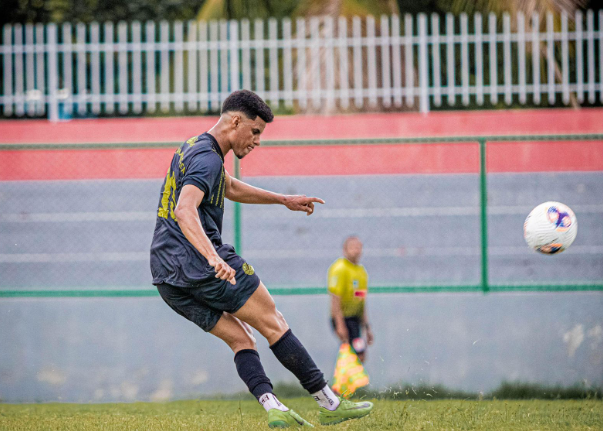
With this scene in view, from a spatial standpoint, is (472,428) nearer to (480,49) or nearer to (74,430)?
(74,430)

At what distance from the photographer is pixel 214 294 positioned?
4.28 metres

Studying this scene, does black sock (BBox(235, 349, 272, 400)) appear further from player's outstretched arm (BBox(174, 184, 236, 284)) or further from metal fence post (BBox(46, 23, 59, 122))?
metal fence post (BBox(46, 23, 59, 122))

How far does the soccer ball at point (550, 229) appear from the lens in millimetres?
5516

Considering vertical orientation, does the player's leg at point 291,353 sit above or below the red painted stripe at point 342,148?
below

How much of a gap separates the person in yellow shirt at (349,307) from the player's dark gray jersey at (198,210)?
2.66 metres

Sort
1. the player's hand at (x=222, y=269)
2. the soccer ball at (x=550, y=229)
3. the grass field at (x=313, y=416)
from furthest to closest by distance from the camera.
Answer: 1. the soccer ball at (x=550, y=229)
2. the grass field at (x=313, y=416)
3. the player's hand at (x=222, y=269)

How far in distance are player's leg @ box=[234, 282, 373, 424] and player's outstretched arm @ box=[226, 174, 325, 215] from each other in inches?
26.9

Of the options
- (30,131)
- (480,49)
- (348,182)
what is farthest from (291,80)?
(30,131)

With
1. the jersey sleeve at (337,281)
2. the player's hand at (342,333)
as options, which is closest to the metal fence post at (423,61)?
the jersey sleeve at (337,281)

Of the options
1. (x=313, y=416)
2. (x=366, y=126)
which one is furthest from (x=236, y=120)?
(x=366, y=126)

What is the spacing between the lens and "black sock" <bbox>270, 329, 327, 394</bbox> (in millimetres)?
4422

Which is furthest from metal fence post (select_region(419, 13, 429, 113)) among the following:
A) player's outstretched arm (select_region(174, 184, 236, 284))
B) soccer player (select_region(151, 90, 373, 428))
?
player's outstretched arm (select_region(174, 184, 236, 284))

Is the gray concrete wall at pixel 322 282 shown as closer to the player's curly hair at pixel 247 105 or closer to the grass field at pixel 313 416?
the grass field at pixel 313 416

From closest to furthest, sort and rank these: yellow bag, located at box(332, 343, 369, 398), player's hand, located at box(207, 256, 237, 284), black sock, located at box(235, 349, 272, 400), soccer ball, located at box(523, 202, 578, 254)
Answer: player's hand, located at box(207, 256, 237, 284) < black sock, located at box(235, 349, 272, 400) < soccer ball, located at box(523, 202, 578, 254) < yellow bag, located at box(332, 343, 369, 398)
